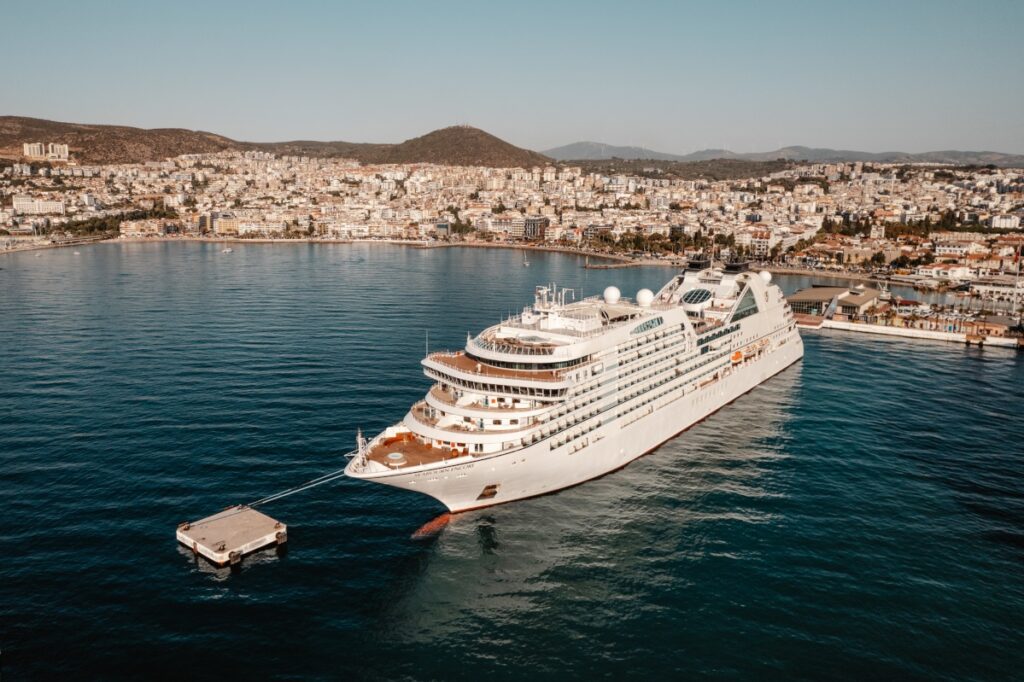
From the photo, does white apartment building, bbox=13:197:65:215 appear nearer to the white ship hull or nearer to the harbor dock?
the harbor dock

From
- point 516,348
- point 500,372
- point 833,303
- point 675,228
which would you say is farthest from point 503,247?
point 500,372

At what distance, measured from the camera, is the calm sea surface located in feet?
61.7

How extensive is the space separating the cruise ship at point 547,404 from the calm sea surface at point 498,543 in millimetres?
1543

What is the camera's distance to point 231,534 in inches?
926

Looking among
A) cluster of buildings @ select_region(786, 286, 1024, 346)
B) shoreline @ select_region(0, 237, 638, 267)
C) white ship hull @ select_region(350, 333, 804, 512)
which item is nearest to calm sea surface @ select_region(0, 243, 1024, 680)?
white ship hull @ select_region(350, 333, 804, 512)

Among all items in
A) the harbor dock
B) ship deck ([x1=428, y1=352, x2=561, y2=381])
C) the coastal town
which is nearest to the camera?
the harbor dock

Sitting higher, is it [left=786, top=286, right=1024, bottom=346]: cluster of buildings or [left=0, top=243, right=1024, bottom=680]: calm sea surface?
[left=786, top=286, right=1024, bottom=346]: cluster of buildings

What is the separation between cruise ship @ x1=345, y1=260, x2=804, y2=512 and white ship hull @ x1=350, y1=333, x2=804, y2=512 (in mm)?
57

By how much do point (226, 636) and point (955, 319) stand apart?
2670 inches

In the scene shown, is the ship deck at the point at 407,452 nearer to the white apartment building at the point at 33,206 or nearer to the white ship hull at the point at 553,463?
the white ship hull at the point at 553,463

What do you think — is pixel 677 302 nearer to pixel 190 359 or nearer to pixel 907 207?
pixel 190 359

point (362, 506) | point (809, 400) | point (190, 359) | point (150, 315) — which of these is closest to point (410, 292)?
point (150, 315)

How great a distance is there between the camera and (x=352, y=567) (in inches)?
882

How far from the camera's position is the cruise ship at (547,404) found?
80.8 ft
